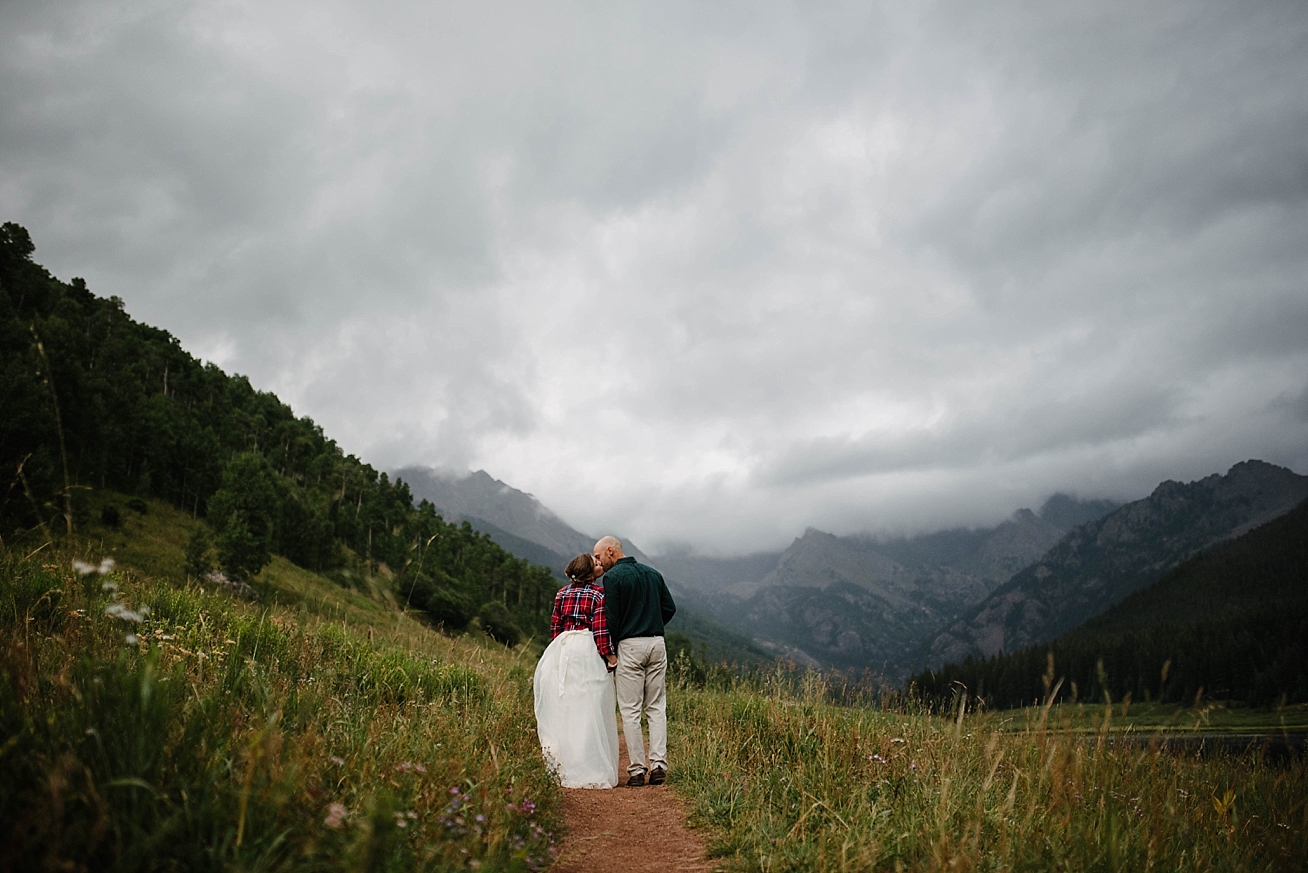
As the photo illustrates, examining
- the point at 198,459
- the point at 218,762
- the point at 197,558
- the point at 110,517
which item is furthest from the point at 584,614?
the point at 198,459

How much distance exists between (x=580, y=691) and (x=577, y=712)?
0.25 metres

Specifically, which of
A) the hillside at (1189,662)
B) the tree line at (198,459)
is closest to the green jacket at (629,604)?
the tree line at (198,459)

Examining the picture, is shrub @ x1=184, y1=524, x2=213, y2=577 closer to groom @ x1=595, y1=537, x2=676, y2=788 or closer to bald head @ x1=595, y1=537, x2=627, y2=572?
bald head @ x1=595, y1=537, x2=627, y2=572

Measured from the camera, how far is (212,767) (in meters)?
3.05

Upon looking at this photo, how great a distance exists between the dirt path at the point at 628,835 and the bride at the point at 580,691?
1.22 ft

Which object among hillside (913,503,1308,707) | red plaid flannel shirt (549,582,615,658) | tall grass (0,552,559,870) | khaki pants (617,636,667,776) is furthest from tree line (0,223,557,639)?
hillside (913,503,1308,707)

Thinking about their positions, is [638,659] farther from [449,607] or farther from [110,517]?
[110,517]

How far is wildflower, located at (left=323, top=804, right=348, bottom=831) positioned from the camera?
9.79 ft

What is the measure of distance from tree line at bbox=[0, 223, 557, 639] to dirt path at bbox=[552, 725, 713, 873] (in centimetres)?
334

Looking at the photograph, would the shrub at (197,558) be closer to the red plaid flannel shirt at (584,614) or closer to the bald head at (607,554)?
the red plaid flannel shirt at (584,614)

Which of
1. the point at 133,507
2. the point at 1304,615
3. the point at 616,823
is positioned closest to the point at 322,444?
the point at 133,507

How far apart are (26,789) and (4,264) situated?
90.7 metres

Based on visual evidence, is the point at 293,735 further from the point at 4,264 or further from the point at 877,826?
the point at 4,264

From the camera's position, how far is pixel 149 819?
2713 mm
